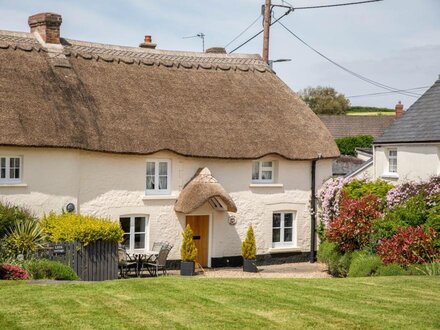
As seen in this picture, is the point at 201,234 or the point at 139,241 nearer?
the point at 139,241

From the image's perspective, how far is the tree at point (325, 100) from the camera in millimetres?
84938

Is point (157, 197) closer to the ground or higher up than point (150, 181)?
closer to the ground

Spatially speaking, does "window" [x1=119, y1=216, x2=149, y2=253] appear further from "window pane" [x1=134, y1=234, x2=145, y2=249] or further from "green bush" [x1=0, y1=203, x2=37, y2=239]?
"green bush" [x1=0, y1=203, x2=37, y2=239]

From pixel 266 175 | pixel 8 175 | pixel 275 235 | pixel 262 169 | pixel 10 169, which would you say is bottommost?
pixel 275 235

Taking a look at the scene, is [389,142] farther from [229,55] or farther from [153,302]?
[153,302]

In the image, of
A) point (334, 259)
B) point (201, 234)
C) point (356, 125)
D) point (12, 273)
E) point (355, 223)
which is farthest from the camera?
point (356, 125)

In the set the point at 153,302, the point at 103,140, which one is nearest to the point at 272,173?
the point at 103,140

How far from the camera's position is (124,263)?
2266 centimetres

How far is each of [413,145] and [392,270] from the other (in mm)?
8710

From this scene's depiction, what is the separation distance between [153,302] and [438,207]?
35.7 ft

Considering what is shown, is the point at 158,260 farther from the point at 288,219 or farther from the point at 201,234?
the point at 288,219

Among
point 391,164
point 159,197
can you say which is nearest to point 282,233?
point 391,164

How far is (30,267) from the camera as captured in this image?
1812 centimetres

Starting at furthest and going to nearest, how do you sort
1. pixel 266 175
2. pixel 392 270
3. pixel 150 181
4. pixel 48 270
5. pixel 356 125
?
pixel 356 125 < pixel 266 175 < pixel 150 181 < pixel 392 270 < pixel 48 270
